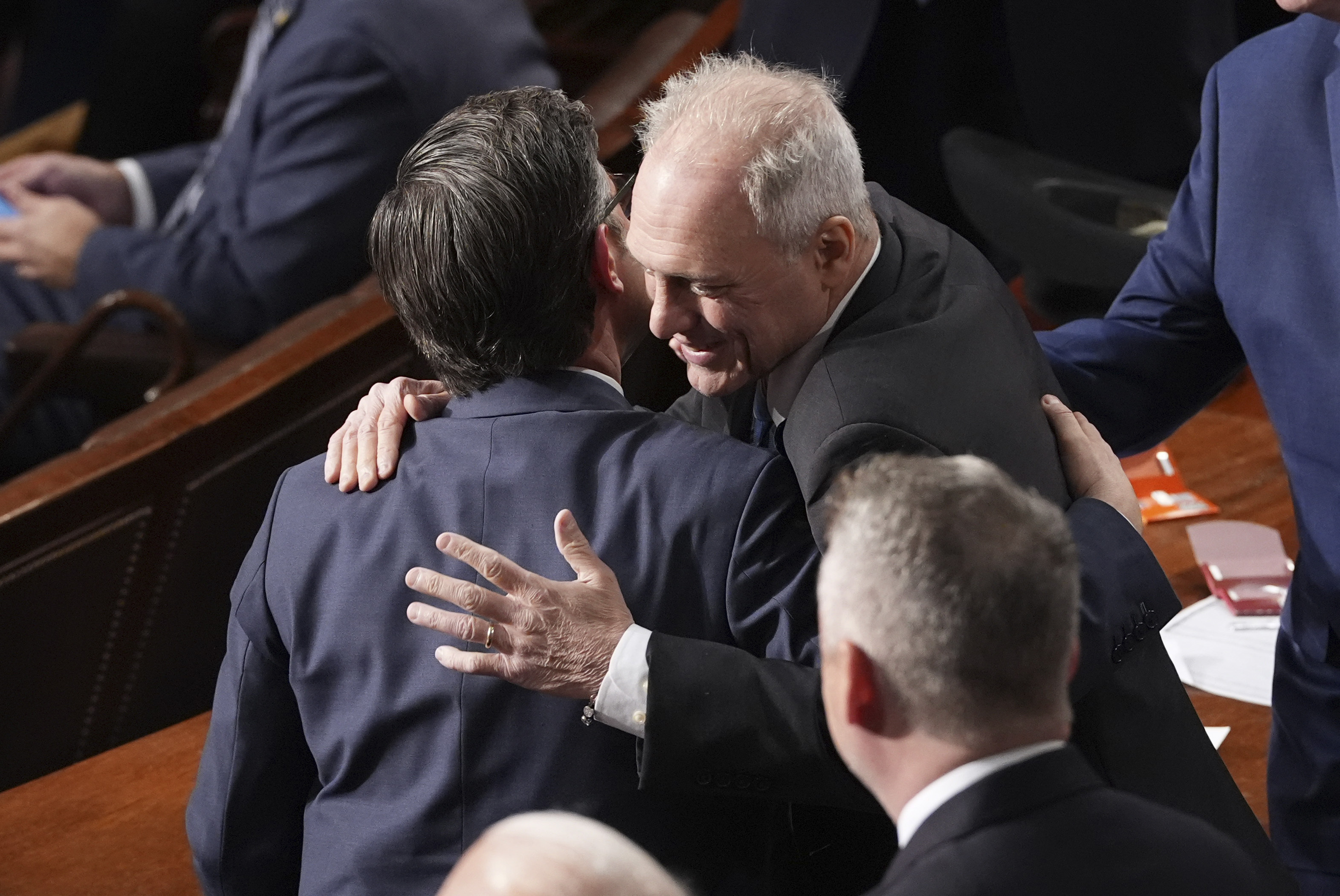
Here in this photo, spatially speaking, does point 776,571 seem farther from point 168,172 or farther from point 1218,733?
point 168,172

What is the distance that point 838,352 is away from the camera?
158 cm

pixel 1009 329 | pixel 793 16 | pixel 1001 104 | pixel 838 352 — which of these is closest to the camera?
pixel 838 352

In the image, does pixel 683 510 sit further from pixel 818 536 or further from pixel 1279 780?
pixel 1279 780

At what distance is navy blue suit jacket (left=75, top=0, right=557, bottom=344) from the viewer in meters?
3.30

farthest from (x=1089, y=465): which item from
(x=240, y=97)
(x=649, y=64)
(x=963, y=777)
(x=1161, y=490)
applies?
(x=240, y=97)

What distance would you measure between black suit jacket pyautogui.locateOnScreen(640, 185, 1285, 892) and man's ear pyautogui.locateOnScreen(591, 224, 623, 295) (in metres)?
0.23

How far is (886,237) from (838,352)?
203 mm

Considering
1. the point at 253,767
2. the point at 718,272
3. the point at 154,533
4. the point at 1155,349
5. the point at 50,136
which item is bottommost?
the point at 50,136

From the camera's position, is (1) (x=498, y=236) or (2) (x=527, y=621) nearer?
(2) (x=527, y=621)

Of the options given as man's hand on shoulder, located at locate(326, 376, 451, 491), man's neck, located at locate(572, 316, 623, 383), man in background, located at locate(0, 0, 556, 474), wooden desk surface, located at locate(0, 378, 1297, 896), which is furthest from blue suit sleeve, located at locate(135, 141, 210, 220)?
man's neck, located at locate(572, 316, 623, 383)

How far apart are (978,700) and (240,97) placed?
128 inches

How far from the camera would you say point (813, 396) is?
5.10 ft

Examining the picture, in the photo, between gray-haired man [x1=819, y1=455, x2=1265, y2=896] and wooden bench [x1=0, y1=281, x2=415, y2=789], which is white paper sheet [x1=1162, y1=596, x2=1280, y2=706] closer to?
gray-haired man [x1=819, y1=455, x2=1265, y2=896]

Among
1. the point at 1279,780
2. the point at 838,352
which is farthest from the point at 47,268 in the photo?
the point at 1279,780
